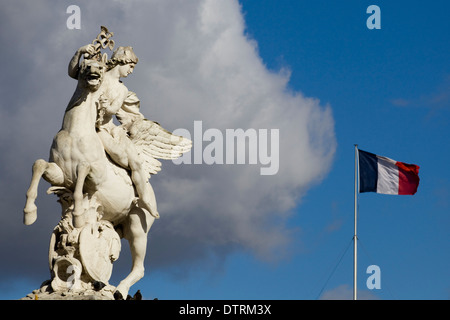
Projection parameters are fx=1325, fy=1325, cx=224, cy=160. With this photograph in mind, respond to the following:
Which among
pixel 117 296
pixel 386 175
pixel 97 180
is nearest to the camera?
pixel 117 296

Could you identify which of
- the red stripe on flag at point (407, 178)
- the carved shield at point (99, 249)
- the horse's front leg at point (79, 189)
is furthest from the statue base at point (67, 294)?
the red stripe on flag at point (407, 178)

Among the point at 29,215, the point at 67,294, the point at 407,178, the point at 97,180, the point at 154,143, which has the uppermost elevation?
the point at 407,178

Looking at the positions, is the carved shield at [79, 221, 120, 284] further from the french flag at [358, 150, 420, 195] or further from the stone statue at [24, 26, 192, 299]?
the french flag at [358, 150, 420, 195]

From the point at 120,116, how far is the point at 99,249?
461 cm

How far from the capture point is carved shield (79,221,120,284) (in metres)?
35.7

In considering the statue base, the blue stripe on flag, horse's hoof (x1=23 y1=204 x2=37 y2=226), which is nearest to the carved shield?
the statue base

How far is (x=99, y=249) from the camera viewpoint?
36250mm

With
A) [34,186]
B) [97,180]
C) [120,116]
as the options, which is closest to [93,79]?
[97,180]

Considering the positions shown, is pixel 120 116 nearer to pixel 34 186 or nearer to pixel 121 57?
pixel 121 57

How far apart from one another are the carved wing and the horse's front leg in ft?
10.7
